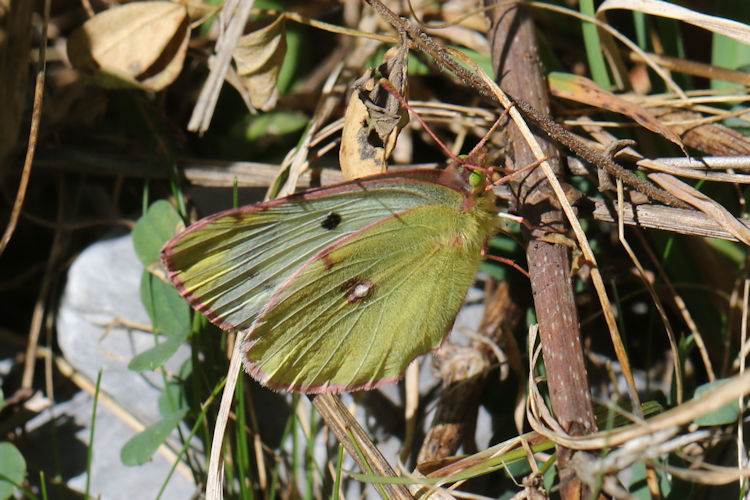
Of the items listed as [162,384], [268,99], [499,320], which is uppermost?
[268,99]

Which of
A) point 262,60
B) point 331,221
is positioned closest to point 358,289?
point 331,221

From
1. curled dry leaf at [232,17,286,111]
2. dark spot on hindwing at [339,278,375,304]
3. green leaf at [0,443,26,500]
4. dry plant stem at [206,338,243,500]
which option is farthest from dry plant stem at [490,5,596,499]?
green leaf at [0,443,26,500]

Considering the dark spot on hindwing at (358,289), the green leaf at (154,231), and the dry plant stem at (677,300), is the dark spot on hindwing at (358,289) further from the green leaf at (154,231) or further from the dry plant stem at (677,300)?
the dry plant stem at (677,300)

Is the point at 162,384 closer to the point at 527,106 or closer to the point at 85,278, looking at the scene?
the point at 85,278

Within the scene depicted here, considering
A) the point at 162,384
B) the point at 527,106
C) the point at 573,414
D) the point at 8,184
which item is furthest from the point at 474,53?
the point at 8,184

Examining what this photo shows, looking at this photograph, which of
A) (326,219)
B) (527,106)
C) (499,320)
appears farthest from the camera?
(499,320)

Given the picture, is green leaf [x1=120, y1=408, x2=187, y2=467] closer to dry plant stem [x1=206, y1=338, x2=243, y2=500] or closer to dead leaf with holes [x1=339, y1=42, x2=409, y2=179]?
dry plant stem [x1=206, y1=338, x2=243, y2=500]

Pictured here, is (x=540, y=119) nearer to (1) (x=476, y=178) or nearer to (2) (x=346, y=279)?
(1) (x=476, y=178)
